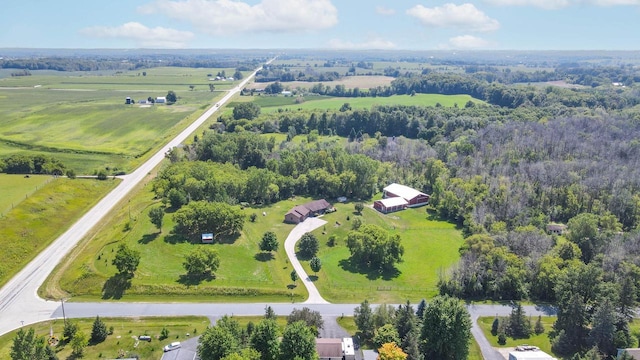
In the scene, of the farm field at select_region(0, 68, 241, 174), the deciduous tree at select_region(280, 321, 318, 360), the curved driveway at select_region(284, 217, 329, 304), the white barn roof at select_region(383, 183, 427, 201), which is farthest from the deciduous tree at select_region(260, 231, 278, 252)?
the farm field at select_region(0, 68, 241, 174)

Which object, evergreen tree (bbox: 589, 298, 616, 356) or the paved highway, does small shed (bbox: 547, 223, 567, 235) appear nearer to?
evergreen tree (bbox: 589, 298, 616, 356)

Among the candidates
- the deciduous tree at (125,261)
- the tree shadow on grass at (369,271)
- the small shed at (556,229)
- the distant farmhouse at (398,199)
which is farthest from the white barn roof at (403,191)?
the deciduous tree at (125,261)

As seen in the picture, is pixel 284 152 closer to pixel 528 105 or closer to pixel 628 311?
pixel 628 311

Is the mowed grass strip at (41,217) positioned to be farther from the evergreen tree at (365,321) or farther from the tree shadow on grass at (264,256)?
the evergreen tree at (365,321)

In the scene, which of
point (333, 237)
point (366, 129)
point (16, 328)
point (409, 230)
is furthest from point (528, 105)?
point (16, 328)

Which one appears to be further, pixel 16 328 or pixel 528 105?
pixel 528 105
